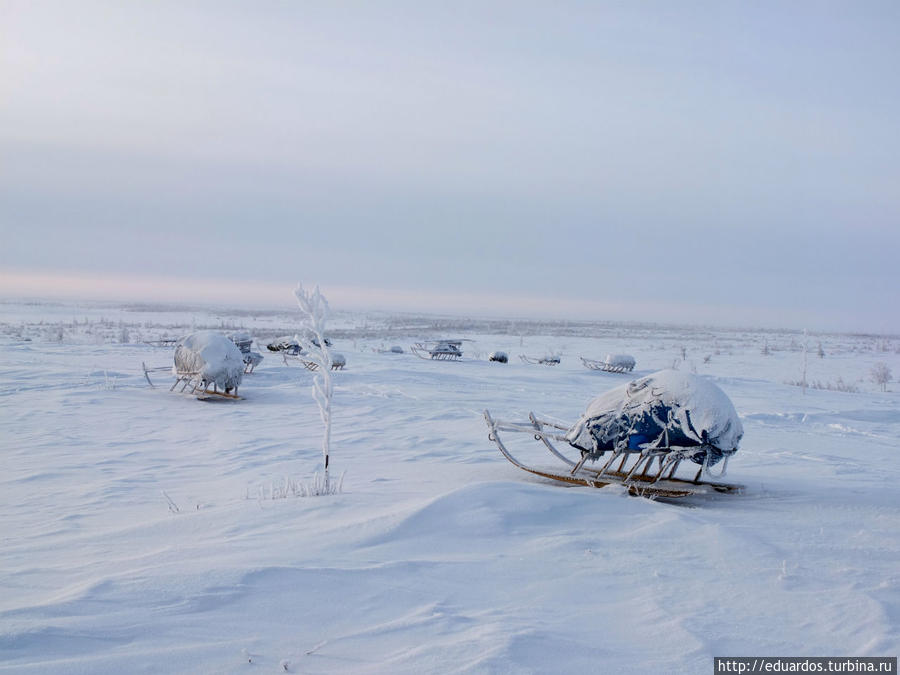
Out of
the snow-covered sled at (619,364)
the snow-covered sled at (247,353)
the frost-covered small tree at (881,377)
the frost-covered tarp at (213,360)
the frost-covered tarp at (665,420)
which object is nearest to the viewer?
the frost-covered tarp at (665,420)

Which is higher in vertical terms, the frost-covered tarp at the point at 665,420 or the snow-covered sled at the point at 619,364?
the frost-covered tarp at the point at 665,420

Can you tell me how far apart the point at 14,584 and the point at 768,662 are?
4.24 metres

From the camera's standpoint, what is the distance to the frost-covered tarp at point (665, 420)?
22.6 feet

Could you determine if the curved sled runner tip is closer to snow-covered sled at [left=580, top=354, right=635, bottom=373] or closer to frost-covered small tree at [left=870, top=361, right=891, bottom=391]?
snow-covered sled at [left=580, top=354, right=635, bottom=373]

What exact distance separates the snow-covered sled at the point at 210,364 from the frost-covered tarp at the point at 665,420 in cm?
992

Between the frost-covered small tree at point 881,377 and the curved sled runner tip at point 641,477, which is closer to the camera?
the curved sled runner tip at point 641,477

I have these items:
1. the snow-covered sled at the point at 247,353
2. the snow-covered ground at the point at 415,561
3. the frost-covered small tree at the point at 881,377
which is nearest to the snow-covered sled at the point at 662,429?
the snow-covered ground at the point at 415,561

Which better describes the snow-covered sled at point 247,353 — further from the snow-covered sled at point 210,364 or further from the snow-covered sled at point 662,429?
the snow-covered sled at point 662,429

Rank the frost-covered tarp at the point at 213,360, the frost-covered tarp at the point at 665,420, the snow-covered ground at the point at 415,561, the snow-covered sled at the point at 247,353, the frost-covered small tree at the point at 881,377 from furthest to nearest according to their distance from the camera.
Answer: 1. the frost-covered small tree at the point at 881,377
2. the snow-covered sled at the point at 247,353
3. the frost-covered tarp at the point at 213,360
4. the frost-covered tarp at the point at 665,420
5. the snow-covered ground at the point at 415,561

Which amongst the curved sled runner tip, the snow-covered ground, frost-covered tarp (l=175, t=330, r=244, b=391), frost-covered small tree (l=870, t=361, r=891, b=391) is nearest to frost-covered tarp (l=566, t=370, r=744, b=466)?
the curved sled runner tip

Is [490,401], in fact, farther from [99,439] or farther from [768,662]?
[768,662]

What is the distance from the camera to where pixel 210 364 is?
15.0m

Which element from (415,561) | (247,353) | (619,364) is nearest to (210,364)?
(247,353)

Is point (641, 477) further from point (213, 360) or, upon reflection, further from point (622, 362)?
point (622, 362)
